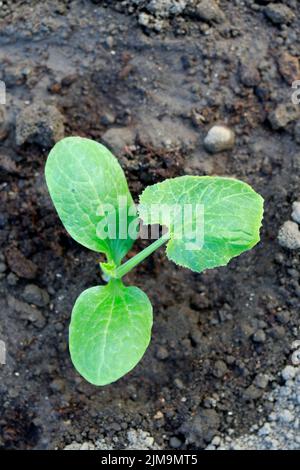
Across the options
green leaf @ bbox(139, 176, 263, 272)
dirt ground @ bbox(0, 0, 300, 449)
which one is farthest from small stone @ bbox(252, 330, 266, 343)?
green leaf @ bbox(139, 176, 263, 272)

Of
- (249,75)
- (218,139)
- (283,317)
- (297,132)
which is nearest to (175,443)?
(283,317)

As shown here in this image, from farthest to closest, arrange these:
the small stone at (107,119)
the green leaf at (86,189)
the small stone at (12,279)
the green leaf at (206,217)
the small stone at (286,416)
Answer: the small stone at (107,119) → the small stone at (12,279) → the small stone at (286,416) → the green leaf at (86,189) → the green leaf at (206,217)

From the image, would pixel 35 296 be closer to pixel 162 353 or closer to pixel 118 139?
pixel 162 353

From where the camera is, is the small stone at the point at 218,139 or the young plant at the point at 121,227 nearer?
the young plant at the point at 121,227

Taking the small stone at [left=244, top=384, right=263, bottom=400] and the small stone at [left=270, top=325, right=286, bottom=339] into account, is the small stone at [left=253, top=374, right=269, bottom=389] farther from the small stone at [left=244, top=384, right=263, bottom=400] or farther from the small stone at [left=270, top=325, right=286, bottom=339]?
the small stone at [left=270, top=325, right=286, bottom=339]

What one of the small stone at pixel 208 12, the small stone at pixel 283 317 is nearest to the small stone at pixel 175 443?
the small stone at pixel 283 317

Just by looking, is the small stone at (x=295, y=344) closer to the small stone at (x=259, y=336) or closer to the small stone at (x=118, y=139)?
the small stone at (x=259, y=336)

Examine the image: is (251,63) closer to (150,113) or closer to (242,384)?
(150,113)
